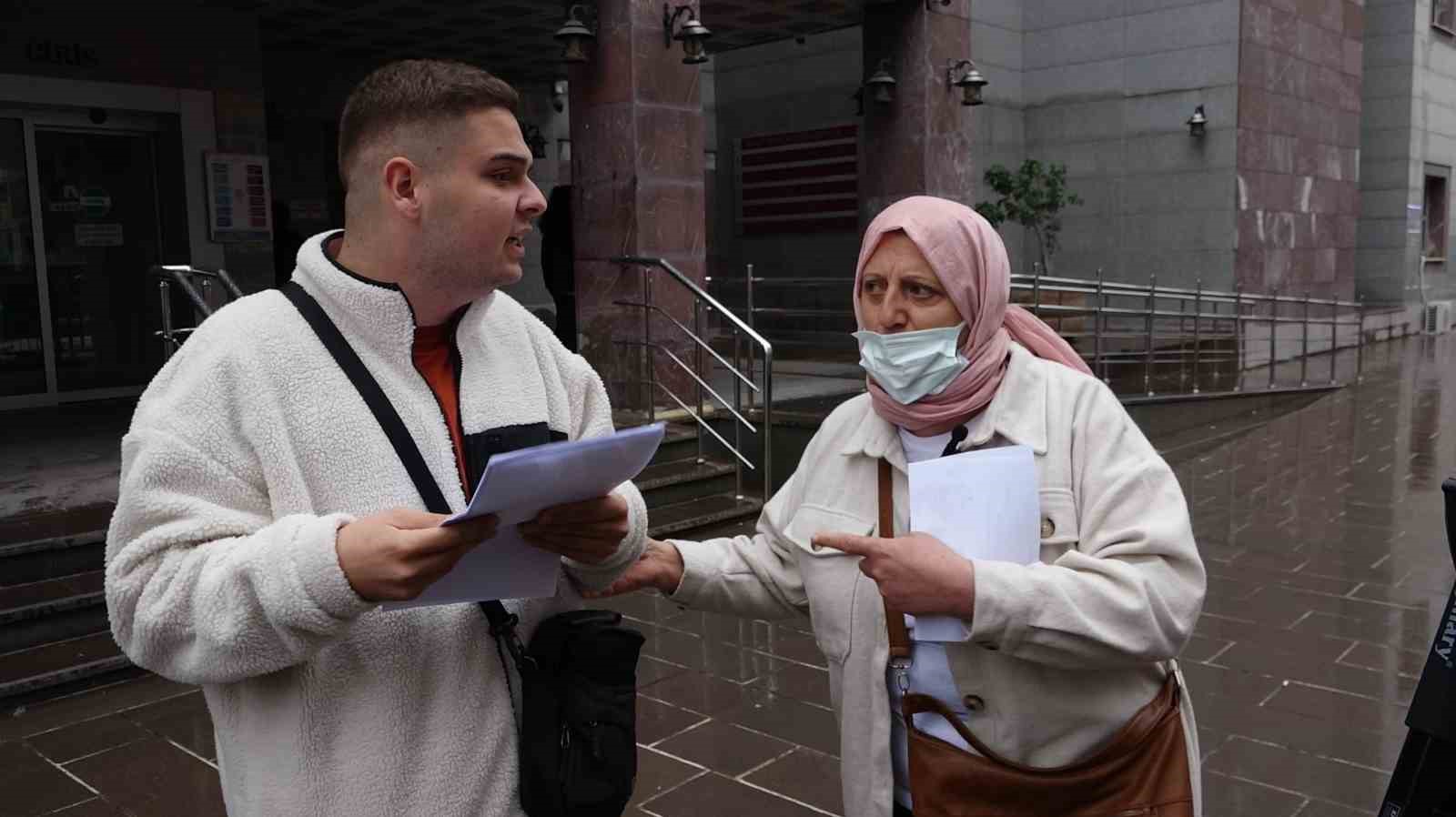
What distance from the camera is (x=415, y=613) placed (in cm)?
159

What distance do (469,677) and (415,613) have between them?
0.40ft

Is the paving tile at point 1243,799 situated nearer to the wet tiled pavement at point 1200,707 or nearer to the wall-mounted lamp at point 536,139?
the wet tiled pavement at point 1200,707

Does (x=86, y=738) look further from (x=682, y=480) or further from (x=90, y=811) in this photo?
(x=682, y=480)

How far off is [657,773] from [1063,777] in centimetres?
211

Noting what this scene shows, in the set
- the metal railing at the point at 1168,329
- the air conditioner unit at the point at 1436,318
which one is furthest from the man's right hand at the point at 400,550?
the air conditioner unit at the point at 1436,318

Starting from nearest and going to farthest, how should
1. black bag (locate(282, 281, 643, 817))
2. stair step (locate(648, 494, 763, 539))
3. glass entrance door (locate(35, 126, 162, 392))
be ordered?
black bag (locate(282, 281, 643, 817)) < stair step (locate(648, 494, 763, 539)) < glass entrance door (locate(35, 126, 162, 392))

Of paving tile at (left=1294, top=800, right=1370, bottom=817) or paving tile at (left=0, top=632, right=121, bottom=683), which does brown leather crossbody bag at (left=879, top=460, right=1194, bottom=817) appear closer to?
paving tile at (left=1294, top=800, right=1370, bottom=817)

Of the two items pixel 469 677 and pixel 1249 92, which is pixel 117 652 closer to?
pixel 469 677

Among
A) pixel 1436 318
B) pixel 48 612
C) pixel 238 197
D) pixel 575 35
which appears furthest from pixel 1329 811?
pixel 1436 318

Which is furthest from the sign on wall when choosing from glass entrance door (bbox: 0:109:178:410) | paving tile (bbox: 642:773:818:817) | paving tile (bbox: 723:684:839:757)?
paving tile (bbox: 642:773:818:817)

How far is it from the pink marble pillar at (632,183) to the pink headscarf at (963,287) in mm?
6176

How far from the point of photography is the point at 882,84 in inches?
407

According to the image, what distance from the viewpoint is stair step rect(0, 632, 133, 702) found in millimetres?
4184

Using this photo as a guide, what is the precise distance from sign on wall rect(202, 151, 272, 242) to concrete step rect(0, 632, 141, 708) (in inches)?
227
